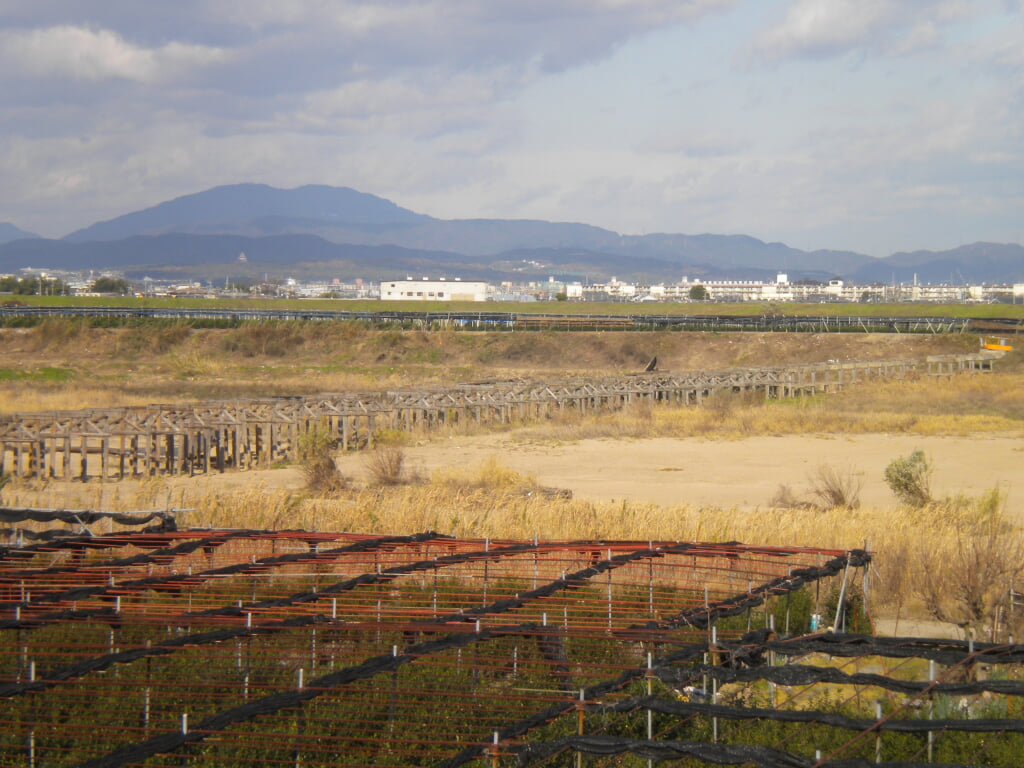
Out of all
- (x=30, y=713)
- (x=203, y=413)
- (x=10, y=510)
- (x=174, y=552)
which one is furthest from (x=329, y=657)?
(x=203, y=413)

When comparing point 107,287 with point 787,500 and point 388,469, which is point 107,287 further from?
point 787,500

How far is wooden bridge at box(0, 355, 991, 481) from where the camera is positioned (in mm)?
25312

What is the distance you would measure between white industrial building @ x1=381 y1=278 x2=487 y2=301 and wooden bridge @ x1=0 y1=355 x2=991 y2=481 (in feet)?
372

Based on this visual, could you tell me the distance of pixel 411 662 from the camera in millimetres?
8273

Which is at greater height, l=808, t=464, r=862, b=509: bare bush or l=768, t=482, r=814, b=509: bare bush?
l=808, t=464, r=862, b=509: bare bush

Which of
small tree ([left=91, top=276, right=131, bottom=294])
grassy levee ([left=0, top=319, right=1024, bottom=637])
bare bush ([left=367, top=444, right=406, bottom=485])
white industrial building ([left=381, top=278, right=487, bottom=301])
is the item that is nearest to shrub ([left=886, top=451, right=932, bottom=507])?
grassy levee ([left=0, top=319, right=1024, bottom=637])

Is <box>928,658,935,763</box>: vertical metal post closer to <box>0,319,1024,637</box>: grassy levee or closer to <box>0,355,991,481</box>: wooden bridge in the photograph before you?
<box>0,319,1024,637</box>: grassy levee

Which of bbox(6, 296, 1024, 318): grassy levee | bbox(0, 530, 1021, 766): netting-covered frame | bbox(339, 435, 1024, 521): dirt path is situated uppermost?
bbox(6, 296, 1024, 318): grassy levee

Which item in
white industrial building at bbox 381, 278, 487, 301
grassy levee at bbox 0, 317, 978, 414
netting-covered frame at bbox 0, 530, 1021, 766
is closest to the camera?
netting-covered frame at bbox 0, 530, 1021, 766

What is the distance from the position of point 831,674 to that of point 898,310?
93950 millimetres

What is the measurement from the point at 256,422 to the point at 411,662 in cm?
2029

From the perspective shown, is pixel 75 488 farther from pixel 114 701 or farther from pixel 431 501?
pixel 114 701

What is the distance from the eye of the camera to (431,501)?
55.7 ft

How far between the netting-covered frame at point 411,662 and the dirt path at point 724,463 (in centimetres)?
942
